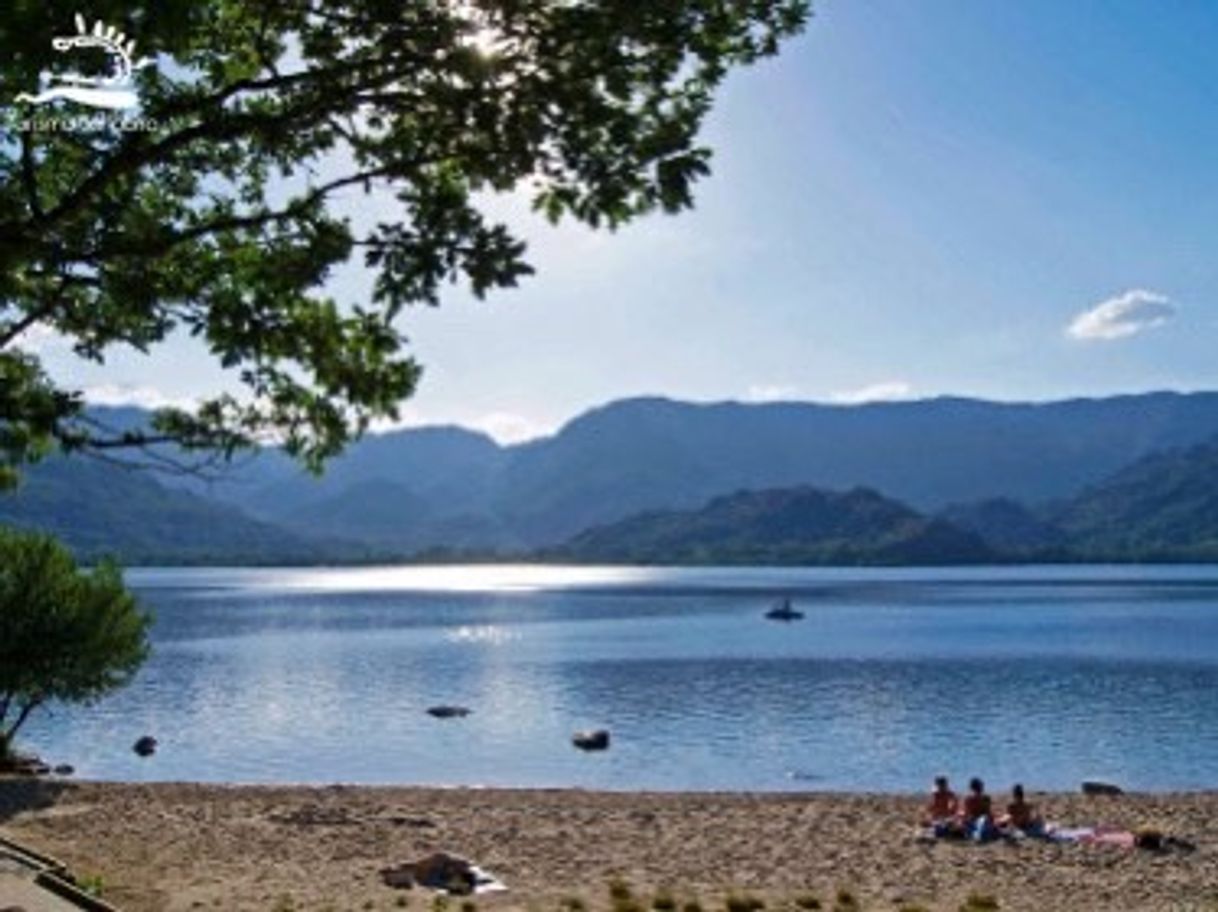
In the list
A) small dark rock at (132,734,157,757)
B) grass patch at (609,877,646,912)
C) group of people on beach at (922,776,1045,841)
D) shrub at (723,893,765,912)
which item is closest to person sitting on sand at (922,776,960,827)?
group of people on beach at (922,776,1045,841)

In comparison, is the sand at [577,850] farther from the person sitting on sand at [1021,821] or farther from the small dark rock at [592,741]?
the small dark rock at [592,741]

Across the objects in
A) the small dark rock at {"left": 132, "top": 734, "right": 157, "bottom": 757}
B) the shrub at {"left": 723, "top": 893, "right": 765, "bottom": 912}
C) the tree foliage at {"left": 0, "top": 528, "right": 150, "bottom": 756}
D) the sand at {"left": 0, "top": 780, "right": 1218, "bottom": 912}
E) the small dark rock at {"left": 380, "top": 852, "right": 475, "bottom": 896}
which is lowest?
the small dark rock at {"left": 132, "top": 734, "right": 157, "bottom": 757}

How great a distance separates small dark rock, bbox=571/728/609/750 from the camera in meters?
81.2

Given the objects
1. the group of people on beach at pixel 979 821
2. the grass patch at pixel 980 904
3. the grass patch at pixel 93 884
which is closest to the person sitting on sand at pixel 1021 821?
the group of people on beach at pixel 979 821

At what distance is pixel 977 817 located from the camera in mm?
42438

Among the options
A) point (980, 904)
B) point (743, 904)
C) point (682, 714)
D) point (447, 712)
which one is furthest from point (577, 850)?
point (447, 712)

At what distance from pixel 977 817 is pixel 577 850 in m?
12.3

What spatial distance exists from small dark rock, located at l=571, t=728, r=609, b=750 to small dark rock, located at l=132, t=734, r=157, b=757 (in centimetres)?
2429

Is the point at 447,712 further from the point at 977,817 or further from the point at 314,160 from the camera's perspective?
the point at 314,160

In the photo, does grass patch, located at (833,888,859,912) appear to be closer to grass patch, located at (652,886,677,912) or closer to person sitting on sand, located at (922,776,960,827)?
grass patch, located at (652,886,677,912)

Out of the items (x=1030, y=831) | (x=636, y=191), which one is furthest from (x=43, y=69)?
(x=1030, y=831)

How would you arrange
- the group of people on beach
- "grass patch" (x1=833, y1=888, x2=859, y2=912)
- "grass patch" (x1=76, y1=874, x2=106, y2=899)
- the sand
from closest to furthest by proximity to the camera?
"grass patch" (x1=76, y1=874, x2=106, y2=899)
"grass patch" (x1=833, y1=888, x2=859, y2=912)
the sand
the group of people on beach

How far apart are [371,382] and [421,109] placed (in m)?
3.12

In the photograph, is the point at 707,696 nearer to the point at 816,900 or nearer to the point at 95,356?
the point at 816,900
